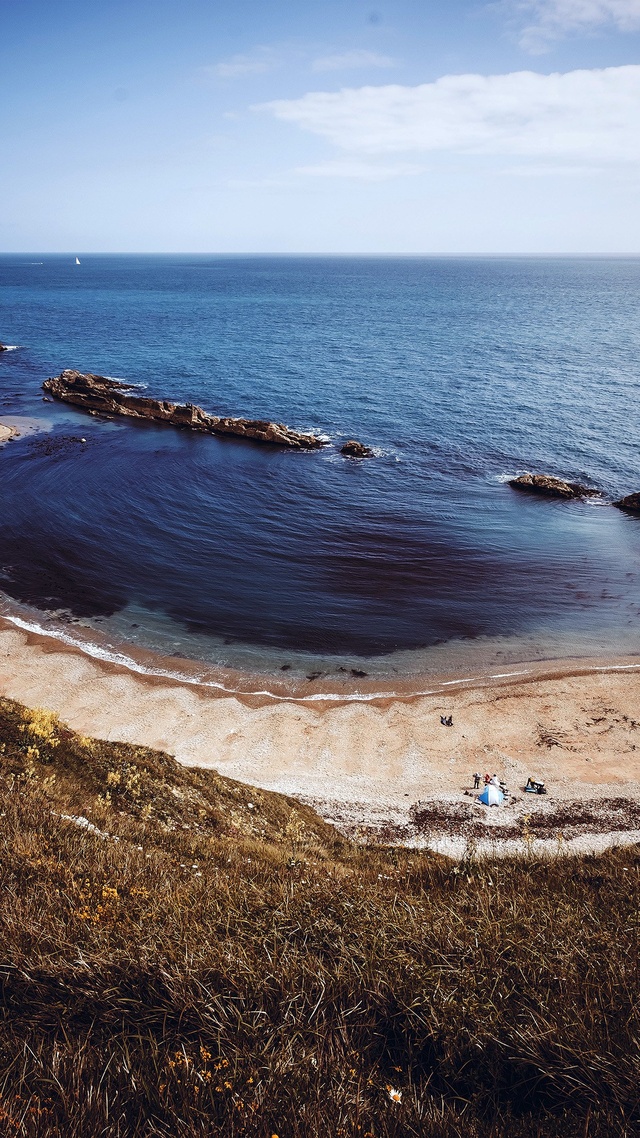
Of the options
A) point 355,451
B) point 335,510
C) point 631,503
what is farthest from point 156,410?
point 631,503

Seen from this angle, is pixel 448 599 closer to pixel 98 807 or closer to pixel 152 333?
pixel 98 807

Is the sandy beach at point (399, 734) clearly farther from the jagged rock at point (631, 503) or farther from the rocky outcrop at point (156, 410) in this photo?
the rocky outcrop at point (156, 410)

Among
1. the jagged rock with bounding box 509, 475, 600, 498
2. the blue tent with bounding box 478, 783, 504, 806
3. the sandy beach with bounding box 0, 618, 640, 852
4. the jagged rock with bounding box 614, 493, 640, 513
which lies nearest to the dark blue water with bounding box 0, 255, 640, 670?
the jagged rock with bounding box 614, 493, 640, 513

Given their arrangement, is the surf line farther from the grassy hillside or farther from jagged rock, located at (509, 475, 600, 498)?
jagged rock, located at (509, 475, 600, 498)

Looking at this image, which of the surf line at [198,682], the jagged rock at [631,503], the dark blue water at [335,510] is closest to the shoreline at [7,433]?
the dark blue water at [335,510]

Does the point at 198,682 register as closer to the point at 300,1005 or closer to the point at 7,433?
the point at 300,1005
